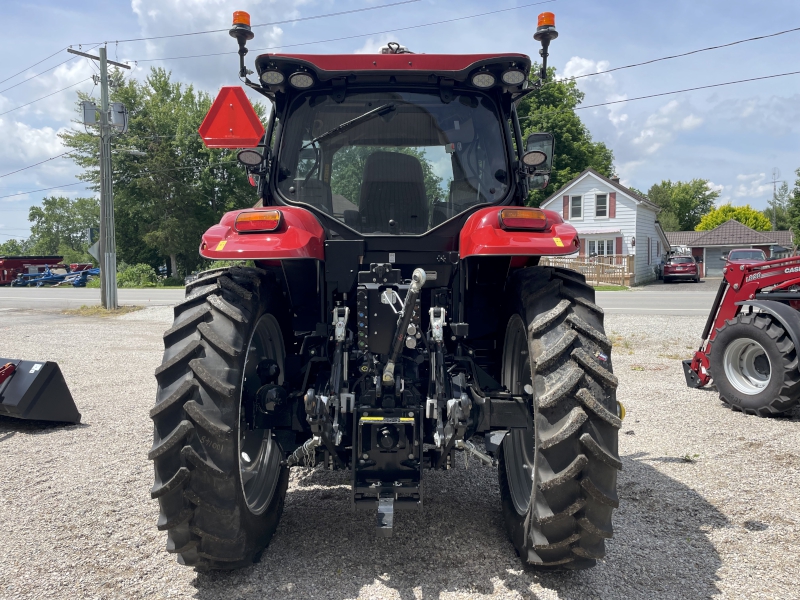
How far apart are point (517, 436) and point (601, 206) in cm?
3444

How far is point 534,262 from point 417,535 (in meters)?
1.75

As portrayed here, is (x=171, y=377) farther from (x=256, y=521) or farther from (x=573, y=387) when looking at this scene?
(x=573, y=387)

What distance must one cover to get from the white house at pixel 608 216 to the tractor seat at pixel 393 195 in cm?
3244

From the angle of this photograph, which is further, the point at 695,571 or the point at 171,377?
the point at 695,571

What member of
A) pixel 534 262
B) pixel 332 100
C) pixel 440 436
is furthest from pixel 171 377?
pixel 534 262

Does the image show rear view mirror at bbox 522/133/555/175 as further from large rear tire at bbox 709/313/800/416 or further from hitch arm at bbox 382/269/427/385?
large rear tire at bbox 709/313/800/416

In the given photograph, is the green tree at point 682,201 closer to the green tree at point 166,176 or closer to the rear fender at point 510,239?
the green tree at point 166,176

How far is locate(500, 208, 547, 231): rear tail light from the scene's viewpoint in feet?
9.99

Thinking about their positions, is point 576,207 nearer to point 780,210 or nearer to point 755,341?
point 755,341

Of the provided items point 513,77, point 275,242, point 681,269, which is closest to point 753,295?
point 513,77

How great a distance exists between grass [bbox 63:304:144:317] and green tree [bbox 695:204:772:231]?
253 feet

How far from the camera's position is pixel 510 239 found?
2.99 meters

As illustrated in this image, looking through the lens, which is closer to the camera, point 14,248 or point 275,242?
point 275,242

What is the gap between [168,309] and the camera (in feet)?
58.5
